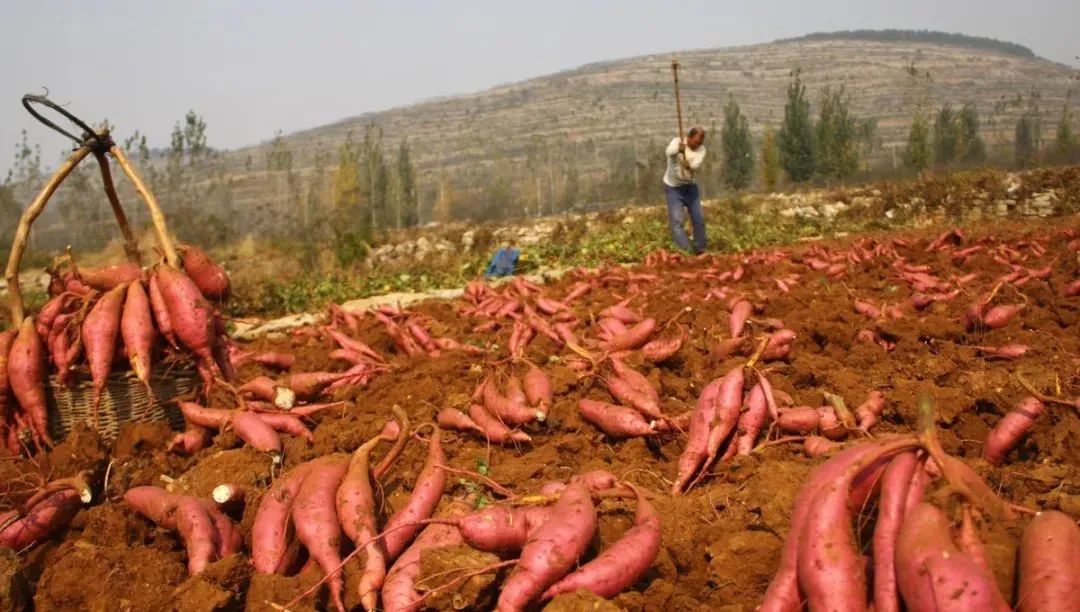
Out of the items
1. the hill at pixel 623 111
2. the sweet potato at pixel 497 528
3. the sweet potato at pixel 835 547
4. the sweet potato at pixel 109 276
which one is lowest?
the sweet potato at pixel 497 528

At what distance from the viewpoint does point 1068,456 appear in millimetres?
2641

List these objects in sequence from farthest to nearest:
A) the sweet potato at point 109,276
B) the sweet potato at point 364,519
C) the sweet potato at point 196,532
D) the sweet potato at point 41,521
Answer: the sweet potato at point 109,276, the sweet potato at point 41,521, the sweet potato at point 196,532, the sweet potato at point 364,519

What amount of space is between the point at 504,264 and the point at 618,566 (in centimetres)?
1089

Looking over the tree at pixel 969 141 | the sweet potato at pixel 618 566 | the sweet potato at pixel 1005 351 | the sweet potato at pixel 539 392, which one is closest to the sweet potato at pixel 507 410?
the sweet potato at pixel 539 392

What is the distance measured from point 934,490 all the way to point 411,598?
1.35m

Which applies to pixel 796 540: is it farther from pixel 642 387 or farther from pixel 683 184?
pixel 683 184

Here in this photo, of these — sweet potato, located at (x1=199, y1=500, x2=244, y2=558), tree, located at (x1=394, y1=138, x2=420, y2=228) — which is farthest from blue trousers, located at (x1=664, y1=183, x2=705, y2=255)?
tree, located at (x1=394, y1=138, x2=420, y2=228)

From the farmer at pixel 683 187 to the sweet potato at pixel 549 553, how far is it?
34.0 ft

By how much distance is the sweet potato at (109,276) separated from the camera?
4332mm

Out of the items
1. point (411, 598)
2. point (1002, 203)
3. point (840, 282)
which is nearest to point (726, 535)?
point (411, 598)

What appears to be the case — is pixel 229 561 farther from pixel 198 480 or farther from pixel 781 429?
pixel 781 429

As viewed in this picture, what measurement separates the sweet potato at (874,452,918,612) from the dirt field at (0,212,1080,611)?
0.14 meters

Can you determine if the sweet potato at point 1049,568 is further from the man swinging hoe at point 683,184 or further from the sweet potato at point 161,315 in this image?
the man swinging hoe at point 683,184

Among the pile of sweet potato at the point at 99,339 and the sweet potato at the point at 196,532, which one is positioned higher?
the pile of sweet potato at the point at 99,339
